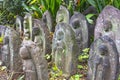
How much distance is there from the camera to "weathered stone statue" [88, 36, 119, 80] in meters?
3.48

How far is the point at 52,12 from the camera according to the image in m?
6.20

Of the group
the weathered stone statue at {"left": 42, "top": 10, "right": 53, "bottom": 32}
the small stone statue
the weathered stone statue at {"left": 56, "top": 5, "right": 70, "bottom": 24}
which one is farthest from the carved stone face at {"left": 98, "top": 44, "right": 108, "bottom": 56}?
the weathered stone statue at {"left": 42, "top": 10, "right": 53, "bottom": 32}

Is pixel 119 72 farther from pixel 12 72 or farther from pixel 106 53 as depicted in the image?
pixel 12 72

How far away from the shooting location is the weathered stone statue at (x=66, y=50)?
402 cm

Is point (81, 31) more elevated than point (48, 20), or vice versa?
point (48, 20)

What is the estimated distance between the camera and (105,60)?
11.5 ft

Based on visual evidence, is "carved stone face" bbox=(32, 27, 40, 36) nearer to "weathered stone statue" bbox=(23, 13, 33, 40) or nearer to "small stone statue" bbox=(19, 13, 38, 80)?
"weathered stone statue" bbox=(23, 13, 33, 40)

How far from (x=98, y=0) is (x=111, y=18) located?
125 cm

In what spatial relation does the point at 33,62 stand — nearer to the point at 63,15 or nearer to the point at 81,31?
the point at 81,31

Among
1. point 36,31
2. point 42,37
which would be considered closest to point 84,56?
point 42,37

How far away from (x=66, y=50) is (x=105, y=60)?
703mm

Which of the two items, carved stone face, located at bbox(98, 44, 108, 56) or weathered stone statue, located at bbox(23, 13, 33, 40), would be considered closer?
carved stone face, located at bbox(98, 44, 108, 56)

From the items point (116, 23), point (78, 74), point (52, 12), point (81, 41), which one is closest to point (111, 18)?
point (116, 23)

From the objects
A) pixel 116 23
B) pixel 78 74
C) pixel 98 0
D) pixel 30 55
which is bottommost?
pixel 78 74
